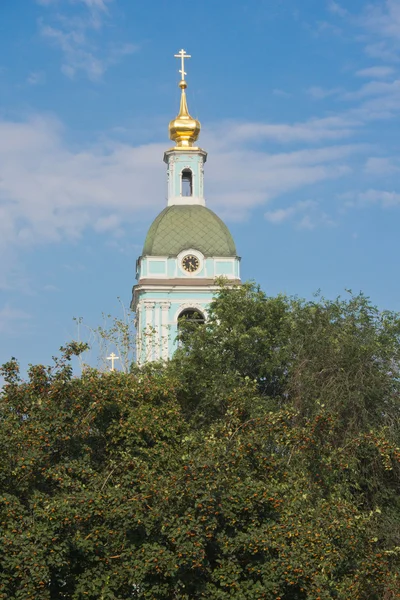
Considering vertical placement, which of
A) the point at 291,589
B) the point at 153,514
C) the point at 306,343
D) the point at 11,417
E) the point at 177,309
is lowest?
the point at 291,589

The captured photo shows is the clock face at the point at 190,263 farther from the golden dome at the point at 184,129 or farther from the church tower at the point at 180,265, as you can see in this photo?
the golden dome at the point at 184,129

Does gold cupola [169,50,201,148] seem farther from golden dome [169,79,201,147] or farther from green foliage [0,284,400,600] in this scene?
green foliage [0,284,400,600]

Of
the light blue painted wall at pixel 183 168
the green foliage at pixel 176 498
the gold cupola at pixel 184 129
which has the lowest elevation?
the green foliage at pixel 176 498

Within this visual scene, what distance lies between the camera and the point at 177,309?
38.3 m

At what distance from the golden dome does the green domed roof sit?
4019 mm

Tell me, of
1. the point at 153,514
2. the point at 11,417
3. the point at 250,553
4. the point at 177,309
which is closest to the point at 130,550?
the point at 153,514

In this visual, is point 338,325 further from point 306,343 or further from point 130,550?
point 130,550

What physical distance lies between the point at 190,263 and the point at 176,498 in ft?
77.5

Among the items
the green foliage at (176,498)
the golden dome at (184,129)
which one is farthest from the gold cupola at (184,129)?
the green foliage at (176,498)

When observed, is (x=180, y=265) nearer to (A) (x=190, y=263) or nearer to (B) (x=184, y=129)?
(A) (x=190, y=263)

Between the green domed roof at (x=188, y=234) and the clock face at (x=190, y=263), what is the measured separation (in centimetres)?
34

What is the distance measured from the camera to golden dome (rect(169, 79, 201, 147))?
42.2 metres

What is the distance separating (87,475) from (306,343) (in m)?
7.77

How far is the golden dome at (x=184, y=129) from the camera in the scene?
138ft
